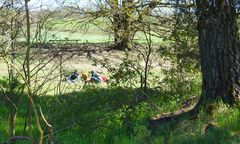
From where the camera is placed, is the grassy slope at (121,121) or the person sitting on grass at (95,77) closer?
the grassy slope at (121,121)

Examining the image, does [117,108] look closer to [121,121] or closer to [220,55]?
[121,121]

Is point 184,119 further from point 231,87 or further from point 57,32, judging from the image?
point 57,32

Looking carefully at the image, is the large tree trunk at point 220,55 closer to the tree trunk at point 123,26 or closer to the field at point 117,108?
the field at point 117,108

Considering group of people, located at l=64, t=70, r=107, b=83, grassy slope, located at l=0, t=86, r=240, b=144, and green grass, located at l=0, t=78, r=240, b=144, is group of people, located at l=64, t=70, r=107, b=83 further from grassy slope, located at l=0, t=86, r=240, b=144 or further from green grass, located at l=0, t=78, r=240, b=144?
grassy slope, located at l=0, t=86, r=240, b=144

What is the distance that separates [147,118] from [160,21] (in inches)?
149

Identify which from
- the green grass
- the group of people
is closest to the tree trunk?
the group of people

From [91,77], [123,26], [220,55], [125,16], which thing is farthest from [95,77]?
[220,55]

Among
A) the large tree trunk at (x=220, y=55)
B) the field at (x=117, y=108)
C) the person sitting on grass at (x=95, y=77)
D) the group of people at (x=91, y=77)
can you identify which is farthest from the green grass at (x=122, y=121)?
the person sitting on grass at (x=95, y=77)

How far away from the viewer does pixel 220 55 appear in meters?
8.39

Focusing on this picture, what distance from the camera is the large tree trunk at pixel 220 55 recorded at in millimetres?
8344

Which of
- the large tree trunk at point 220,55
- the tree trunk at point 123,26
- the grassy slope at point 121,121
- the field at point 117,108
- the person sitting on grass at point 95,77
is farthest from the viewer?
the person sitting on grass at point 95,77

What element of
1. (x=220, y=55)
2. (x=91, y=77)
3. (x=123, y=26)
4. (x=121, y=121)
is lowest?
(x=121, y=121)

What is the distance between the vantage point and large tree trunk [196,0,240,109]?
8.34 metres

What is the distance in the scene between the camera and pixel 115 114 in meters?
9.32
